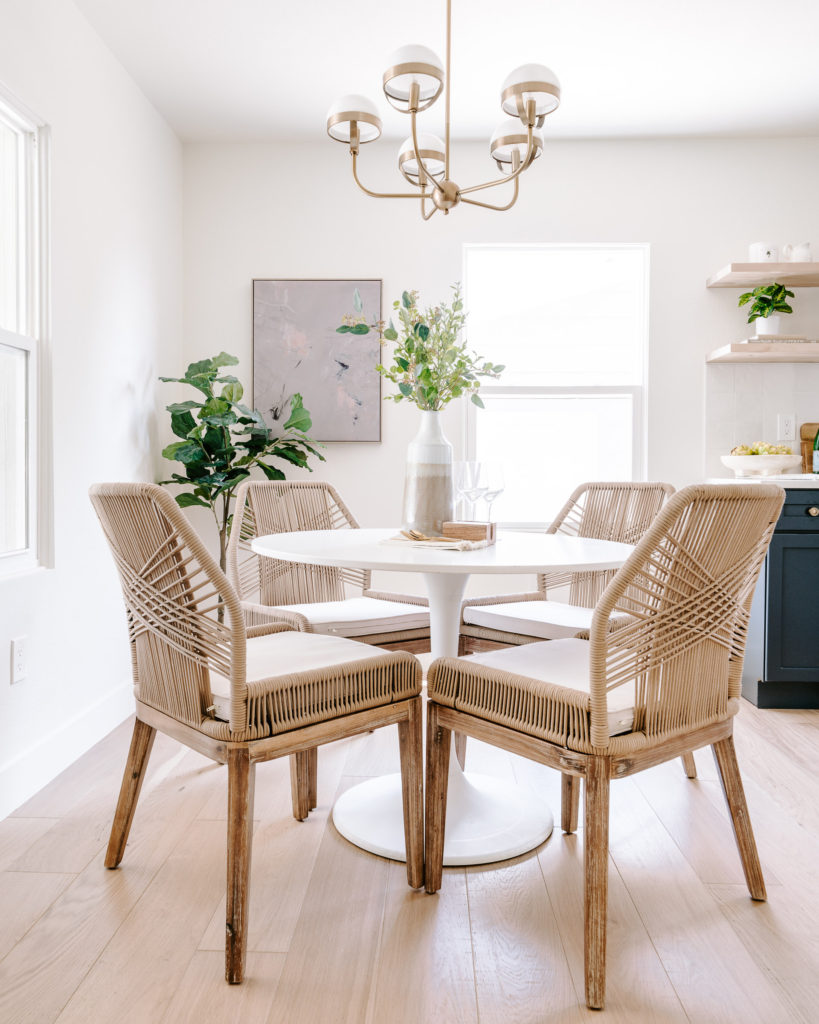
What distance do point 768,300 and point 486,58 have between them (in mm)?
1626

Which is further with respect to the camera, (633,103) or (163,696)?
(633,103)

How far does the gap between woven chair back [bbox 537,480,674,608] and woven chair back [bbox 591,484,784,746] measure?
3.34 ft

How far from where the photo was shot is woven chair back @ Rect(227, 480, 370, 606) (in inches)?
96.4

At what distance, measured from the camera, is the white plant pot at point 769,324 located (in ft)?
11.3

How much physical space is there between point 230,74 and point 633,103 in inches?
65.7

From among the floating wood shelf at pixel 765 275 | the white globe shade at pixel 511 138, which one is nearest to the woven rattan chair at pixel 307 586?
the white globe shade at pixel 511 138

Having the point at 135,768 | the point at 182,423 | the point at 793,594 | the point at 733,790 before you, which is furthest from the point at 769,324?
the point at 135,768

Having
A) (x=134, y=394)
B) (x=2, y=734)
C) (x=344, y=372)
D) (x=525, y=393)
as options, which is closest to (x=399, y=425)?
(x=344, y=372)

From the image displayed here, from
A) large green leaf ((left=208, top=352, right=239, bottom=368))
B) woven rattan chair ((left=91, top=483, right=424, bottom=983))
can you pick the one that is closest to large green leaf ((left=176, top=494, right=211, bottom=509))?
large green leaf ((left=208, top=352, right=239, bottom=368))

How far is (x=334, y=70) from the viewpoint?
9.79 feet

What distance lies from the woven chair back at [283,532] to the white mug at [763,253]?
7.29 feet

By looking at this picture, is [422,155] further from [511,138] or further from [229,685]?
[229,685]

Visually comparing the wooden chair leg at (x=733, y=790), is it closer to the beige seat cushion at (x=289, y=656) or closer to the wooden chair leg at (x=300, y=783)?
the beige seat cushion at (x=289, y=656)

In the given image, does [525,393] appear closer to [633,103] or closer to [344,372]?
[344,372]
